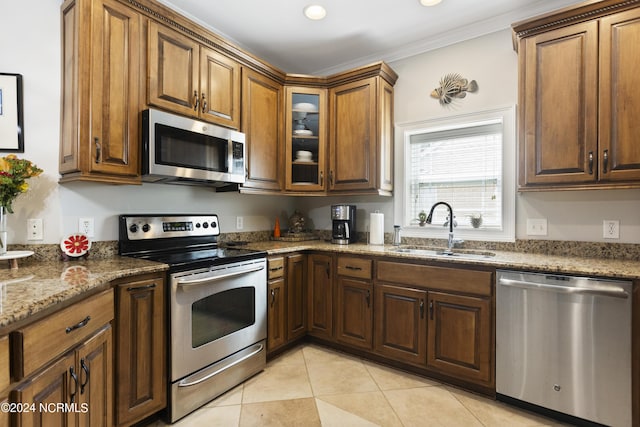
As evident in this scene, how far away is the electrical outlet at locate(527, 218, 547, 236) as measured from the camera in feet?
7.79

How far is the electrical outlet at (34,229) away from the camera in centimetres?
183

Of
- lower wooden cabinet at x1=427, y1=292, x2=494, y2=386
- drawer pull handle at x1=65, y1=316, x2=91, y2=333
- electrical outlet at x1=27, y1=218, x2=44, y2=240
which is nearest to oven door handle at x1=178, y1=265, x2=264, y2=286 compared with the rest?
drawer pull handle at x1=65, y1=316, x2=91, y2=333

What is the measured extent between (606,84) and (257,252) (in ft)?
8.01

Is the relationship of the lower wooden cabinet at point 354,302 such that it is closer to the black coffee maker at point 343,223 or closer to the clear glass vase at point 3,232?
the black coffee maker at point 343,223

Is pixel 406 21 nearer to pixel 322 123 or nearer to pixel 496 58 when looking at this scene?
pixel 496 58

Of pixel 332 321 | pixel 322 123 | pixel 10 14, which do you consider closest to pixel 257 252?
pixel 332 321

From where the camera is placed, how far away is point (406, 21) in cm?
262

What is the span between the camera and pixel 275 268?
2.57 m

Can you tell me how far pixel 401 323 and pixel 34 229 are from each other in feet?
7.89

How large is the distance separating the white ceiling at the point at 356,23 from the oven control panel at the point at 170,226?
1582 mm

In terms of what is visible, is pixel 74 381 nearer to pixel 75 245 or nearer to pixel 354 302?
pixel 75 245

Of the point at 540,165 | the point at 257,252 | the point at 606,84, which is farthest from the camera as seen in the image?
the point at 257,252

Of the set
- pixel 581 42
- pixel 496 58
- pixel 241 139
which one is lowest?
pixel 241 139

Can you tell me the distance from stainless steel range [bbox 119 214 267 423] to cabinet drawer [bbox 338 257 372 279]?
25.4 inches
